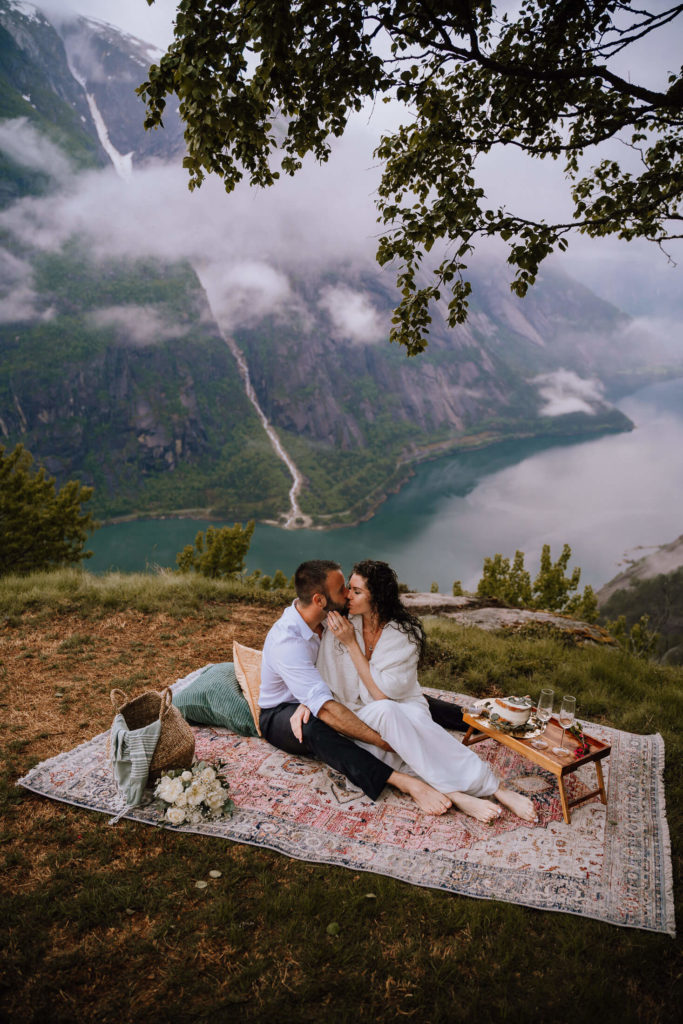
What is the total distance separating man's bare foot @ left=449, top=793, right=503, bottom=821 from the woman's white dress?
0.18 ft

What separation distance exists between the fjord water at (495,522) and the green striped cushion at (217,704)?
79283 millimetres

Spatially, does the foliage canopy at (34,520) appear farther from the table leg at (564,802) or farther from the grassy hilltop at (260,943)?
the table leg at (564,802)

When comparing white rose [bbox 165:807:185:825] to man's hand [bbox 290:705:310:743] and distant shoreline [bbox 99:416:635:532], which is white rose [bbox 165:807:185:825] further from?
distant shoreline [bbox 99:416:635:532]

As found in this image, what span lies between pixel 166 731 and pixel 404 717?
1663 mm

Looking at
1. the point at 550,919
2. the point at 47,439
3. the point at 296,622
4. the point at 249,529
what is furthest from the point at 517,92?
the point at 47,439

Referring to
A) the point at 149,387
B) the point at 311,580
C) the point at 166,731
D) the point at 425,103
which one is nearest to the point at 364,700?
the point at 311,580

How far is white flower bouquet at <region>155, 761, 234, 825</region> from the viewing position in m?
3.76

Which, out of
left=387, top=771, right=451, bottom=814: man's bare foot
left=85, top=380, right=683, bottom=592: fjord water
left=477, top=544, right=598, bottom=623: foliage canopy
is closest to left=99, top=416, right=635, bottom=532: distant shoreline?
left=85, top=380, right=683, bottom=592: fjord water

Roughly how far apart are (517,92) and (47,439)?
462ft

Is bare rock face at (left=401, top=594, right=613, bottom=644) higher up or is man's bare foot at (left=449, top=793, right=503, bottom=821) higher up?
man's bare foot at (left=449, top=793, right=503, bottom=821)

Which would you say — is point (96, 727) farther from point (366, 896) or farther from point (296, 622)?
point (366, 896)

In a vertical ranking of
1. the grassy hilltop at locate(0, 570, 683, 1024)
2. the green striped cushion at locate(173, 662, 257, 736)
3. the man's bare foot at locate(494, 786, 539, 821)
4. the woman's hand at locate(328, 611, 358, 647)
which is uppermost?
the woman's hand at locate(328, 611, 358, 647)

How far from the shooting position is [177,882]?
10.8 ft

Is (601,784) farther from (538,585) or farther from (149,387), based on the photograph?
(149,387)
